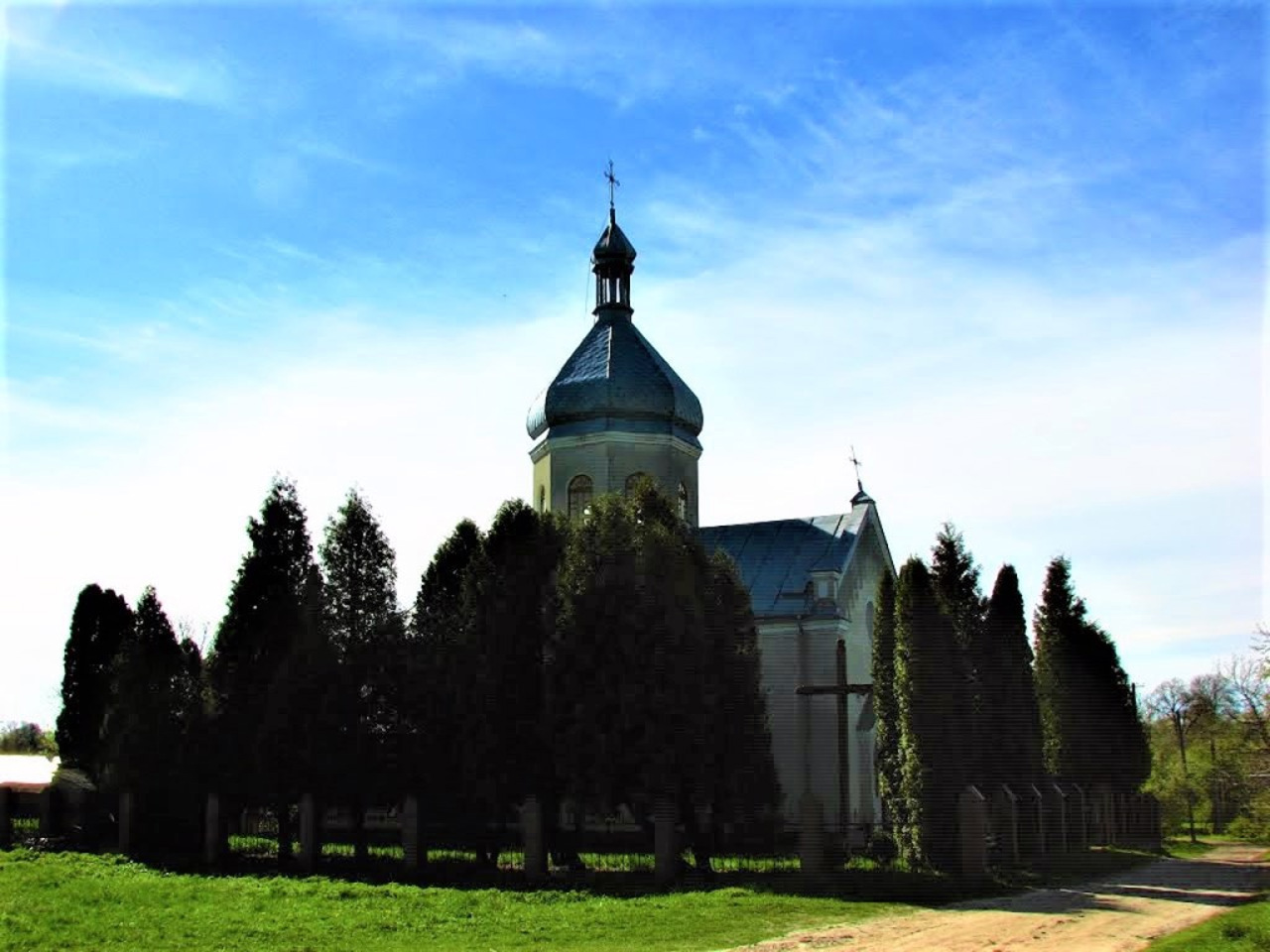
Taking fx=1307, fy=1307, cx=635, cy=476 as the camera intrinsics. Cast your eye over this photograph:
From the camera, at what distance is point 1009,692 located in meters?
26.5

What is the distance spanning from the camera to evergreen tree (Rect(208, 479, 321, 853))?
2595cm

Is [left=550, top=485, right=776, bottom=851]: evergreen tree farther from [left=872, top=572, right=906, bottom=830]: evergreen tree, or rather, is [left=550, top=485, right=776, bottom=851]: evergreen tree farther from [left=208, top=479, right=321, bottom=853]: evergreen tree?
[left=208, top=479, right=321, bottom=853]: evergreen tree

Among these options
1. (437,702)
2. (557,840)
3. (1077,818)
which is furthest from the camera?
(1077,818)

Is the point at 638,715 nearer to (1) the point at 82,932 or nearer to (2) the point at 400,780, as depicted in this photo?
(2) the point at 400,780

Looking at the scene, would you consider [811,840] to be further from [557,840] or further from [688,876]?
[557,840]

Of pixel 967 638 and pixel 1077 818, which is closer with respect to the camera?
pixel 967 638

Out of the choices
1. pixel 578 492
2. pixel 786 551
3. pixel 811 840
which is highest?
pixel 578 492

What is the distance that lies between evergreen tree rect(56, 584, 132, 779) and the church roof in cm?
1739

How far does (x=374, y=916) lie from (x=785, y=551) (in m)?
19.2

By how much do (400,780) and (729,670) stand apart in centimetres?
654

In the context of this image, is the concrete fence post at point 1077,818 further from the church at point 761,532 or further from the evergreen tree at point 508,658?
the evergreen tree at point 508,658

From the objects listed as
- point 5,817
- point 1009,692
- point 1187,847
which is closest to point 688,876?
point 1009,692

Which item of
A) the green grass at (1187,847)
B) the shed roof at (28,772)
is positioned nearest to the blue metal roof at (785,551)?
the green grass at (1187,847)

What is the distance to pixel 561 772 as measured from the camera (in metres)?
21.8
